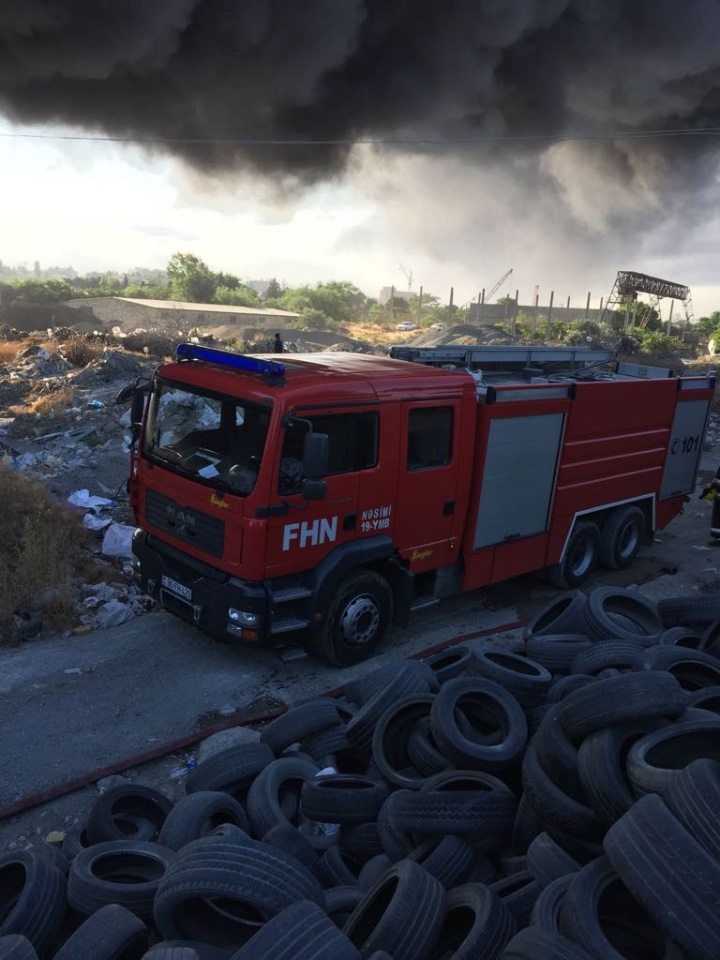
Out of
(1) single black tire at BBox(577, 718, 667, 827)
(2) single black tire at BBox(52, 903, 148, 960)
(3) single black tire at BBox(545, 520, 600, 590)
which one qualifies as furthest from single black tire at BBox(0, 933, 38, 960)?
(3) single black tire at BBox(545, 520, 600, 590)

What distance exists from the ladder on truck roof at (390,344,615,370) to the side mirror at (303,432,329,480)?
2.79 m

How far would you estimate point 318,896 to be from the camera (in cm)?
311

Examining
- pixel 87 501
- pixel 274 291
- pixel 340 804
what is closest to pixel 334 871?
pixel 340 804

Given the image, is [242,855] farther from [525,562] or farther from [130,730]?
[525,562]

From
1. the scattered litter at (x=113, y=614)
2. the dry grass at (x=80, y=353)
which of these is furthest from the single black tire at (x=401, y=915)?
the dry grass at (x=80, y=353)

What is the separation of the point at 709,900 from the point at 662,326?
59093mm

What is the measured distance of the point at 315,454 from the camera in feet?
16.5

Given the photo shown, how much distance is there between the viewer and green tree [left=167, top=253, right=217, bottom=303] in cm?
6756

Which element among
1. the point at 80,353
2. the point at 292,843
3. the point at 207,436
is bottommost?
the point at 292,843

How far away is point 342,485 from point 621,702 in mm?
2671

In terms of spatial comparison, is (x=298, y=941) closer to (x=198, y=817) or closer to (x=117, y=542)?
(x=198, y=817)

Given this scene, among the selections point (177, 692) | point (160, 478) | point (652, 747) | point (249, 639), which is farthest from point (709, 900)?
point (160, 478)

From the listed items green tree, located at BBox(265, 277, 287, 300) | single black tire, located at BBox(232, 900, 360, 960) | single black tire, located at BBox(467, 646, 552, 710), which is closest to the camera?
single black tire, located at BBox(232, 900, 360, 960)

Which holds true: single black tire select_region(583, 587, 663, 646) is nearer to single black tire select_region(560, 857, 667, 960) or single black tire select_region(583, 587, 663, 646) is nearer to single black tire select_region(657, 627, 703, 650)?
single black tire select_region(657, 627, 703, 650)
